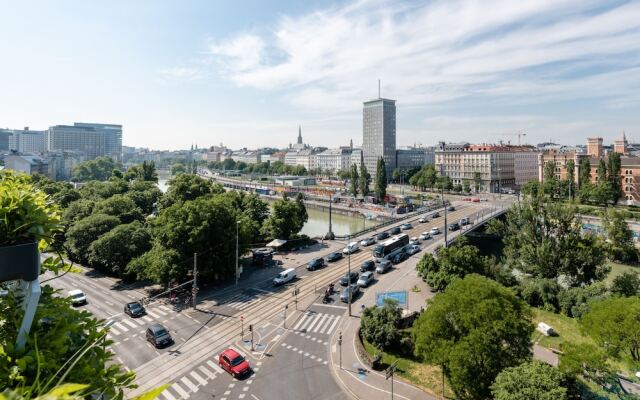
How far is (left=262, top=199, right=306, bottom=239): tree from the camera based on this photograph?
55.6 metres

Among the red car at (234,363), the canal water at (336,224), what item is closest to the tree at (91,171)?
the canal water at (336,224)

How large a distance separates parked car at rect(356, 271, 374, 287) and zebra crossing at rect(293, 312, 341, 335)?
7.78m

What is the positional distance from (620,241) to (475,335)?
53220 mm

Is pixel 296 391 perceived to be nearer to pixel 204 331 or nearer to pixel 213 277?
pixel 204 331

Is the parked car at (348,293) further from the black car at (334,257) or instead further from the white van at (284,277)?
the black car at (334,257)

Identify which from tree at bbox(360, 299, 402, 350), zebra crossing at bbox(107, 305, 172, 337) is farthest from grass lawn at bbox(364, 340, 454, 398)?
zebra crossing at bbox(107, 305, 172, 337)

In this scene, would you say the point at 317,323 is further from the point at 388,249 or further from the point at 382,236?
the point at 382,236

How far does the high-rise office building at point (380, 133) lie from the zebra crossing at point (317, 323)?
156811 millimetres

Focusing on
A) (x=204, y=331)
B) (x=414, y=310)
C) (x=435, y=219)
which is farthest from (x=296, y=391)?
(x=435, y=219)

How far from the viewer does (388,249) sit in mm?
50656

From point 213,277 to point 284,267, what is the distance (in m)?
9.20

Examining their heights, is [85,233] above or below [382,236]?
above

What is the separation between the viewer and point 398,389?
22375 mm

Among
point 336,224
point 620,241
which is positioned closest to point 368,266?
point 620,241
